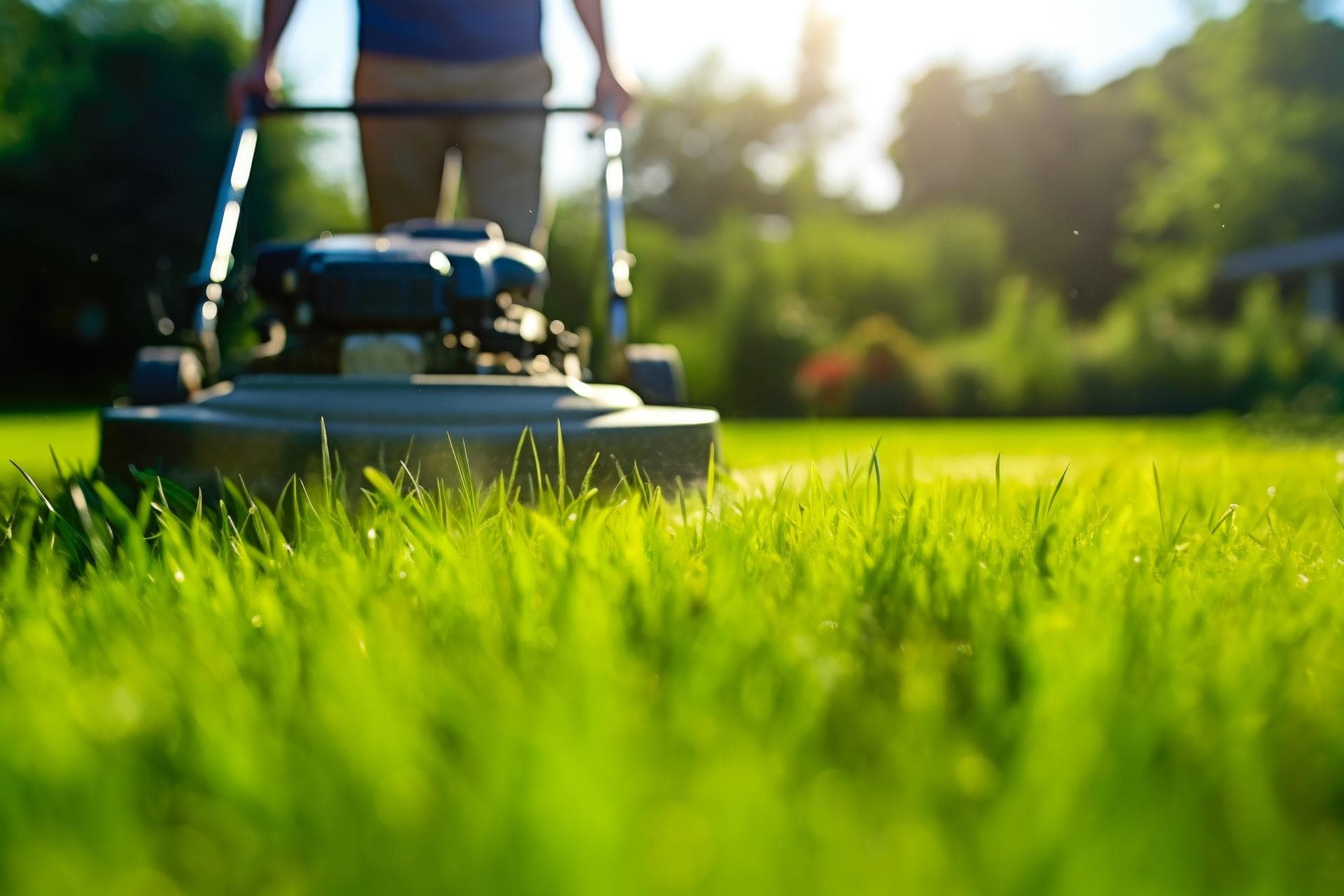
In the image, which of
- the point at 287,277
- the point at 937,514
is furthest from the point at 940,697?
the point at 287,277

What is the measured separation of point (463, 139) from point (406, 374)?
3.95 feet

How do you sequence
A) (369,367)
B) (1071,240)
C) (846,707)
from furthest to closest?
(1071,240), (369,367), (846,707)

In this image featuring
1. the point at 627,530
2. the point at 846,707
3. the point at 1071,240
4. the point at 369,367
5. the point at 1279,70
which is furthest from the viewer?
the point at 1071,240

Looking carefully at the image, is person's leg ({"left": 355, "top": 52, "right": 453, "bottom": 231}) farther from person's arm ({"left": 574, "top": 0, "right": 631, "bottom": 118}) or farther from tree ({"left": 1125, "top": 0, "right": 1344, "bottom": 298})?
tree ({"left": 1125, "top": 0, "right": 1344, "bottom": 298})

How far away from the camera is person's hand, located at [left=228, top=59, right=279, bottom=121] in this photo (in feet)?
11.9

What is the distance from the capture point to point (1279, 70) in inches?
1026

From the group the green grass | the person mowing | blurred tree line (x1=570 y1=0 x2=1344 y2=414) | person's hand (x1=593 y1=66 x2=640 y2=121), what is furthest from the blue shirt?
the green grass

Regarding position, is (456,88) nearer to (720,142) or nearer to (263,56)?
(263,56)

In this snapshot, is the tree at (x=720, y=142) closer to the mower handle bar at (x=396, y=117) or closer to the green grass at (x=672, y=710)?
the mower handle bar at (x=396, y=117)

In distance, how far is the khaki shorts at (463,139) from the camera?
3639 millimetres

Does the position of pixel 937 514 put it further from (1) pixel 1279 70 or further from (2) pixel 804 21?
(2) pixel 804 21

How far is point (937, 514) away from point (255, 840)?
4.33 ft

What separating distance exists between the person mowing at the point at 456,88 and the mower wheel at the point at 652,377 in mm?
531

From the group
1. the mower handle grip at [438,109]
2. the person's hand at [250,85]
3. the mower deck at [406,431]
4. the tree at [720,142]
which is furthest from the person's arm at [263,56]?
the tree at [720,142]
